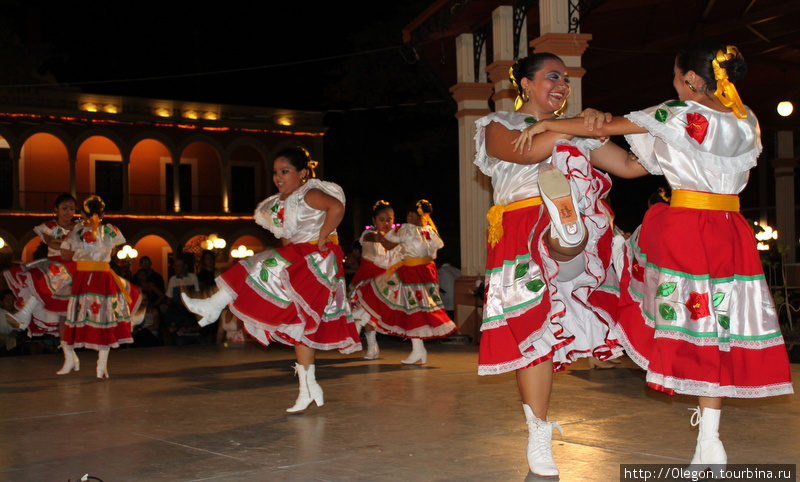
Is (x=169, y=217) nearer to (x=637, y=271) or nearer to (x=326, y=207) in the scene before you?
(x=326, y=207)

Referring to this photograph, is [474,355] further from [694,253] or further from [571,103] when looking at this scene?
[694,253]

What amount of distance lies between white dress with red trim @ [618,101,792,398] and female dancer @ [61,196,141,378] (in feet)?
18.2

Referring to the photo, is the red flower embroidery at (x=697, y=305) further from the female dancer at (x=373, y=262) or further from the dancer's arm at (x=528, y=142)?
the female dancer at (x=373, y=262)

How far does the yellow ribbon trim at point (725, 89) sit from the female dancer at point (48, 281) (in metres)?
6.48

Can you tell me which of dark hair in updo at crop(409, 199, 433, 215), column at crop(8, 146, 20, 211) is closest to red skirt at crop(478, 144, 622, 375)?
dark hair in updo at crop(409, 199, 433, 215)

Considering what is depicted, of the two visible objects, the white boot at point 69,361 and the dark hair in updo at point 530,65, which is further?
the white boot at point 69,361

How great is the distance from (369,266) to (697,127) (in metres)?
5.92

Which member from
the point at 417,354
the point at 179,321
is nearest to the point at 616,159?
the point at 417,354

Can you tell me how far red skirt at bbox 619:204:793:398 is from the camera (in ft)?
11.0

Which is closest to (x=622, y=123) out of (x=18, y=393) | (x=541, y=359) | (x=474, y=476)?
(x=541, y=359)

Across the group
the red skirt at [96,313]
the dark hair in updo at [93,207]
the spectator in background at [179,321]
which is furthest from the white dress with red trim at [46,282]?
the spectator in background at [179,321]

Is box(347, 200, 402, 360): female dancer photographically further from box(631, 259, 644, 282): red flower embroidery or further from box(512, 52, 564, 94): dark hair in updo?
box(631, 259, 644, 282): red flower embroidery

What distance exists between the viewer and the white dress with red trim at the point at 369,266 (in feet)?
29.1

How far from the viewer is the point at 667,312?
11.2 ft
